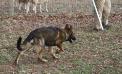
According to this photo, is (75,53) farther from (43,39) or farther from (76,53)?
(43,39)

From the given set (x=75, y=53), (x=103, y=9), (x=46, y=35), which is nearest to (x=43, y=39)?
(x=46, y=35)

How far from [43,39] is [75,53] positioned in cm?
151

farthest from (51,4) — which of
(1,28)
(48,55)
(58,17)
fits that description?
(48,55)

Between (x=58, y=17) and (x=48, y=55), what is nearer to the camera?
(x=48, y=55)

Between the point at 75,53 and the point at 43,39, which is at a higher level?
the point at 43,39

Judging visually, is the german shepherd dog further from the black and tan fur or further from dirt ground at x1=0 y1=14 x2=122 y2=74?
the black and tan fur

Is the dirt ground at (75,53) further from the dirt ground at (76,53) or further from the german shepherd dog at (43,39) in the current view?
the german shepherd dog at (43,39)

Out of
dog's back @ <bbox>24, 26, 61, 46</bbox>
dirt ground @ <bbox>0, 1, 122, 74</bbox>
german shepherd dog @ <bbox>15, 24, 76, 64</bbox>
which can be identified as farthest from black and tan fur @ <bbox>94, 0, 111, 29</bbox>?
dog's back @ <bbox>24, 26, 61, 46</bbox>

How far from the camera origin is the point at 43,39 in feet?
28.0

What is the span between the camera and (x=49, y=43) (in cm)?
869

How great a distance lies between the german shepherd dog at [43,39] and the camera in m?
8.37

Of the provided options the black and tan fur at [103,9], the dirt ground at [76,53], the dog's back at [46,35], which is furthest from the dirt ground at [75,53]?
the dog's back at [46,35]

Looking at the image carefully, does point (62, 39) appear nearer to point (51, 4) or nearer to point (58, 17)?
point (58, 17)

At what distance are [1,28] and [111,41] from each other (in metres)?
4.00
